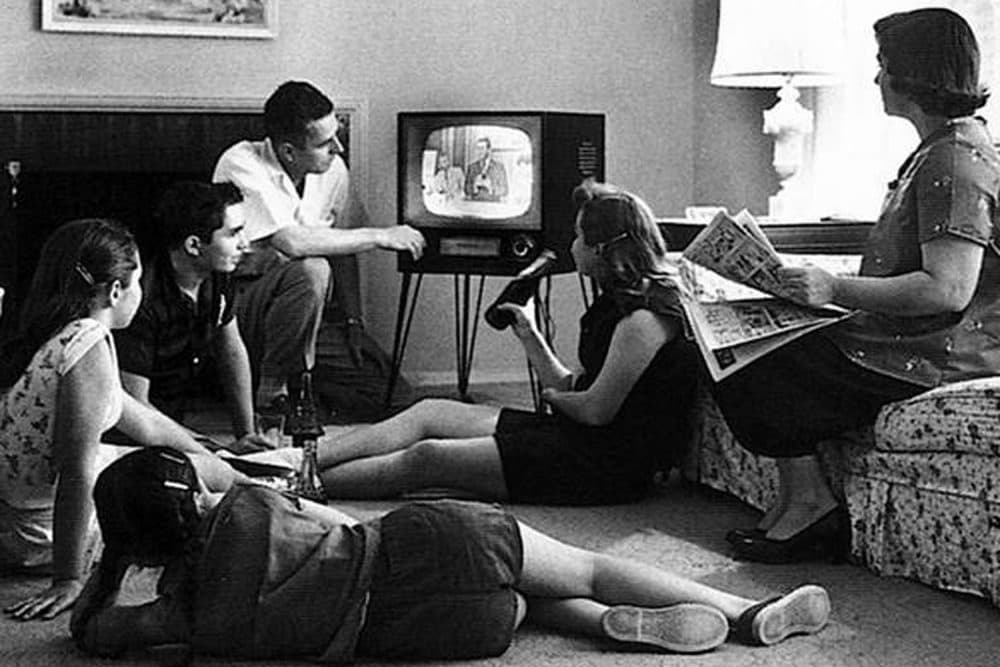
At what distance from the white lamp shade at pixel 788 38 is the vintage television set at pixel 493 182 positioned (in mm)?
461

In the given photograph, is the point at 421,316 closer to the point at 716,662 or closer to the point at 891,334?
the point at 891,334

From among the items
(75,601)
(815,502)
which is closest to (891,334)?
(815,502)

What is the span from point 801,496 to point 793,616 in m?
0.57

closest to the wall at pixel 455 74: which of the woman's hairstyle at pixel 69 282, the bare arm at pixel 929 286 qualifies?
the woman's hairstyle at pixel 69 282

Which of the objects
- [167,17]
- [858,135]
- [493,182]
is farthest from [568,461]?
[167,17]

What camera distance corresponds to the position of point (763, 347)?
2.95 meters

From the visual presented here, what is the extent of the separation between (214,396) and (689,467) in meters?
1.74

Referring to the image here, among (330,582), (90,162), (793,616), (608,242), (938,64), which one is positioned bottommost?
(793,616)

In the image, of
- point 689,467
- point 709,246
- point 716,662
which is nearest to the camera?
point 716,662

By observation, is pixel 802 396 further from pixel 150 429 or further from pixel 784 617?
pixel 150 429

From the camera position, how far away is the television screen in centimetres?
454

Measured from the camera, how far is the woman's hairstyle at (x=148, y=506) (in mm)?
2193

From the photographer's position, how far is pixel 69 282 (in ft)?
8.87

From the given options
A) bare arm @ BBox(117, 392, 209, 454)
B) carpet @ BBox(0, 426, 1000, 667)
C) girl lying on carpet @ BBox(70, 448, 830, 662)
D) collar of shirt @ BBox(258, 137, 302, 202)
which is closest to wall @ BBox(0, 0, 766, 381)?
collar of shirt @ BBox(258, 137, 302, 202)
